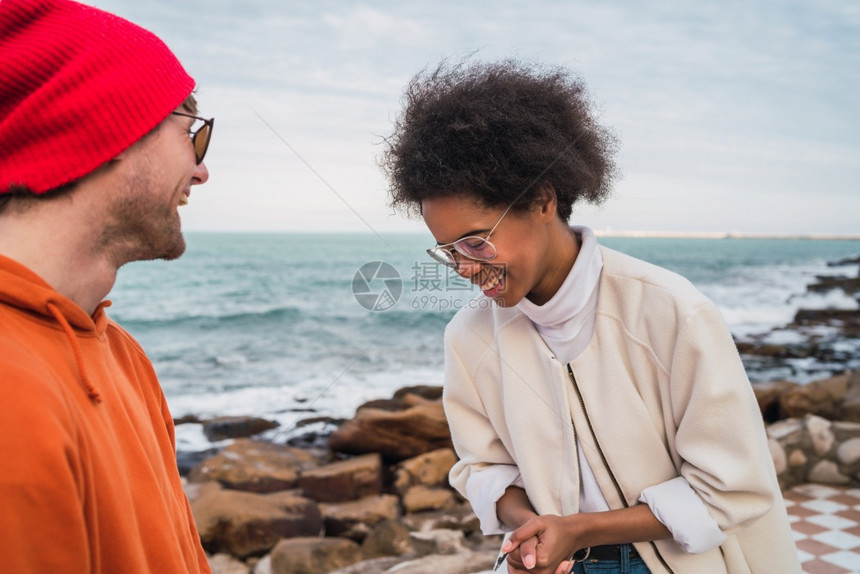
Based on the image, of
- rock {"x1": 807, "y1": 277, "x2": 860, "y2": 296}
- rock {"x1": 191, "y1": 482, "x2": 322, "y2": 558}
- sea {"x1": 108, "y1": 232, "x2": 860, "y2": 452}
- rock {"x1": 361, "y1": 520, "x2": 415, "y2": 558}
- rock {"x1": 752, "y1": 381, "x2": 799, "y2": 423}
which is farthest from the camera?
rock {"x1": 807, "y1": 277, "x2": 860, "y2": 296}

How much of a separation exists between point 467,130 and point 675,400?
0.82 m

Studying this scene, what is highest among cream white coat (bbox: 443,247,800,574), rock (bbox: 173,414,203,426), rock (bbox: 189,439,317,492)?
cream white coat (bbox: 443,247,800,574)

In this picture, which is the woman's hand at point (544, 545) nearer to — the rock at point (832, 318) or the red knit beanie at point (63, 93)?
the red knit beanie at point (63, 93)

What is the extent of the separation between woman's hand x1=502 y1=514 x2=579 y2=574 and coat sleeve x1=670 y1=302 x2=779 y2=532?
1.08 ft

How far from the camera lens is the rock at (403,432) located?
6277 mm

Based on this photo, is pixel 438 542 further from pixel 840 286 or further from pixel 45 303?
pixel 840 286

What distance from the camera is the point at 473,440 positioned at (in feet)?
6.13

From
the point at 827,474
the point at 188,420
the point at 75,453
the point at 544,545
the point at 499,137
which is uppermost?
the point at 499,137

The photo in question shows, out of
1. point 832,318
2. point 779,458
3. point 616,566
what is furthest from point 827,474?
point 832,318

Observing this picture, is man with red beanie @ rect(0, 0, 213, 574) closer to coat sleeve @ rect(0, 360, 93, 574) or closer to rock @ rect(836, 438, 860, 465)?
coat sleeve @ rect(0, 360, 93, 574)

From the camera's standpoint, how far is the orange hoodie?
0.95 metres

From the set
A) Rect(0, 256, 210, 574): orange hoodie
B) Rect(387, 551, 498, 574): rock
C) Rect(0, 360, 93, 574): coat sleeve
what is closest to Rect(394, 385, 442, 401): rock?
Rect(387, 551, 498, 574): rock

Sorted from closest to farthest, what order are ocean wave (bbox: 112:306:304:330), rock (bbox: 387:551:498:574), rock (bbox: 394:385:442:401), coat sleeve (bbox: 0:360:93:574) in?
coat sleeve (bbox: 0:360:93:574) → rock (bbox: 387:551:498:574) → rock (bbox: 394:385:442:401) → ocean wave (bbox: 112:306:304:330)

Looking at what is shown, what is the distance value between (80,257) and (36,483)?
0.44m
